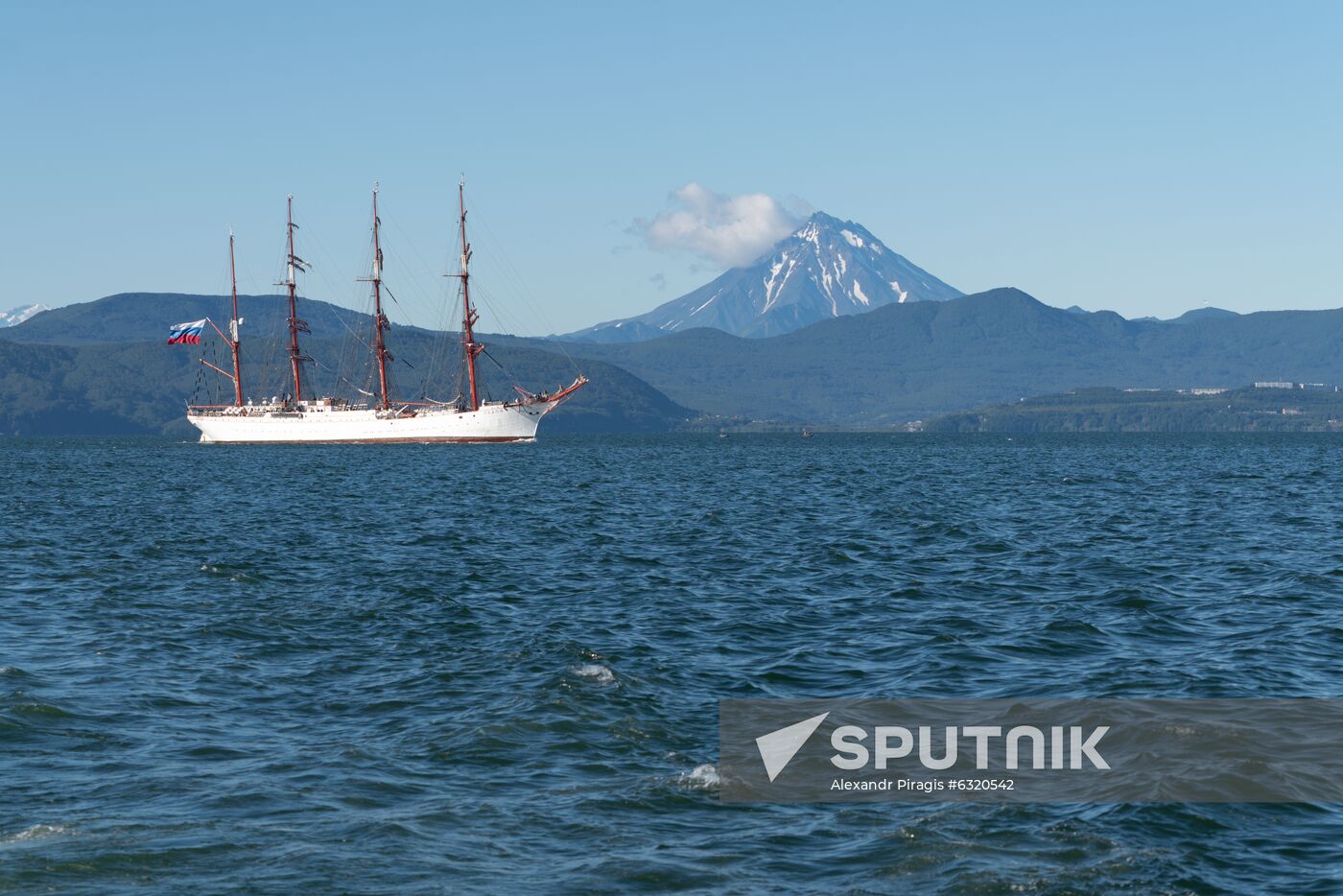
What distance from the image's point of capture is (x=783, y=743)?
1955cm

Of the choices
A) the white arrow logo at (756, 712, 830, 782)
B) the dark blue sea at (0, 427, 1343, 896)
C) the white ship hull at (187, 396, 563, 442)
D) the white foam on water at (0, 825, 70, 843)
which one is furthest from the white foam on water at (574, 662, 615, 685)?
the white ship hull at (187, 396, 563, 442)

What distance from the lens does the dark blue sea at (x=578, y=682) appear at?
48.3 ft

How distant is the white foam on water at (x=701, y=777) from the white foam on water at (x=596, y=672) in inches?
203

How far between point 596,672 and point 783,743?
5172 mm

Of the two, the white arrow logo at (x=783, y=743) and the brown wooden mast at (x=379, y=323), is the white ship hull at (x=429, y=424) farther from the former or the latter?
the white arrow logo at (x=783, y=743)

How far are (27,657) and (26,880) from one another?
41.8ft

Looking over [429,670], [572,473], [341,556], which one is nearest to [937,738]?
[429,670]

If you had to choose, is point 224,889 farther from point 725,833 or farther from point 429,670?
point 429,670

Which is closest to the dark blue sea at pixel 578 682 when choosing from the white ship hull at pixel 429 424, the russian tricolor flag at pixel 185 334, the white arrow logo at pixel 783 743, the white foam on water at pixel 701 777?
the white foam on water at pixel 701 777

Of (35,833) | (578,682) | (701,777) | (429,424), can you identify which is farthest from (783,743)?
(429,424)

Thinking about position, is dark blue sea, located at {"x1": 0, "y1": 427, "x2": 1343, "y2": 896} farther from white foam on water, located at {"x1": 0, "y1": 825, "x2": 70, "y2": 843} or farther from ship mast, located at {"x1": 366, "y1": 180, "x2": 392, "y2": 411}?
ship mast, located at {"x1": 366, "y1": 180, "x2": 392, "y2": 411}

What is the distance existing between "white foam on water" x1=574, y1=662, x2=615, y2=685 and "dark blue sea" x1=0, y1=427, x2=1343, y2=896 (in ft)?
0.26

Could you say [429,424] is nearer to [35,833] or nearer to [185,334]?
[185,334]

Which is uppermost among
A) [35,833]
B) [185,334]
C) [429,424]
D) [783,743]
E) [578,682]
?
[185,334]
